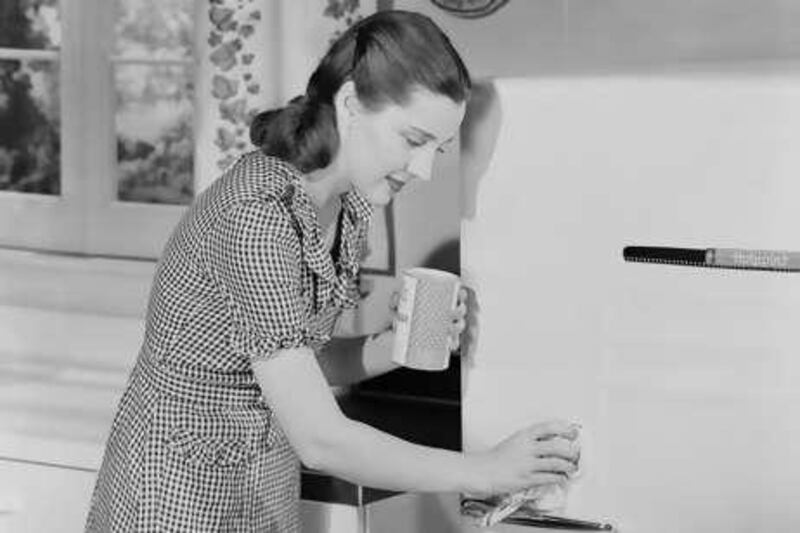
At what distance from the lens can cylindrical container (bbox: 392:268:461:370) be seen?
1982 millimetres

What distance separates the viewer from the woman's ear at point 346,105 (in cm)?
186

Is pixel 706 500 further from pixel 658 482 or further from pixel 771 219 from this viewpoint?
pixel 771 219

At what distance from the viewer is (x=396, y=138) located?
1.85 m

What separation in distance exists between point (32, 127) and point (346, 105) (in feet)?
6.06

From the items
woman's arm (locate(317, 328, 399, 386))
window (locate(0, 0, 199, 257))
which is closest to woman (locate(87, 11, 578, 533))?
woman's arm (locate(317, 328, 399, 386))

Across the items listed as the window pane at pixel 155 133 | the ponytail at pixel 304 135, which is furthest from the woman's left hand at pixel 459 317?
the window pane at pixel 155 133

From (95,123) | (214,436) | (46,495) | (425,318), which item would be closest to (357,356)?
(425,318)

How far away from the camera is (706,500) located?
1.85 meters

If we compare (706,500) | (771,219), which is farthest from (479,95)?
(706,500)

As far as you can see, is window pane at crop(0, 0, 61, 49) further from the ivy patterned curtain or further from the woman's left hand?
the woman's left hand

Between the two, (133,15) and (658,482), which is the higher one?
(133,15)

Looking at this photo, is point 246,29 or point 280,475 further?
point 246,29

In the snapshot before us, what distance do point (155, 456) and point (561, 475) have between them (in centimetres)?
44

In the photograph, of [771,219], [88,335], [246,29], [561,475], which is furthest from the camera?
[88,335]
